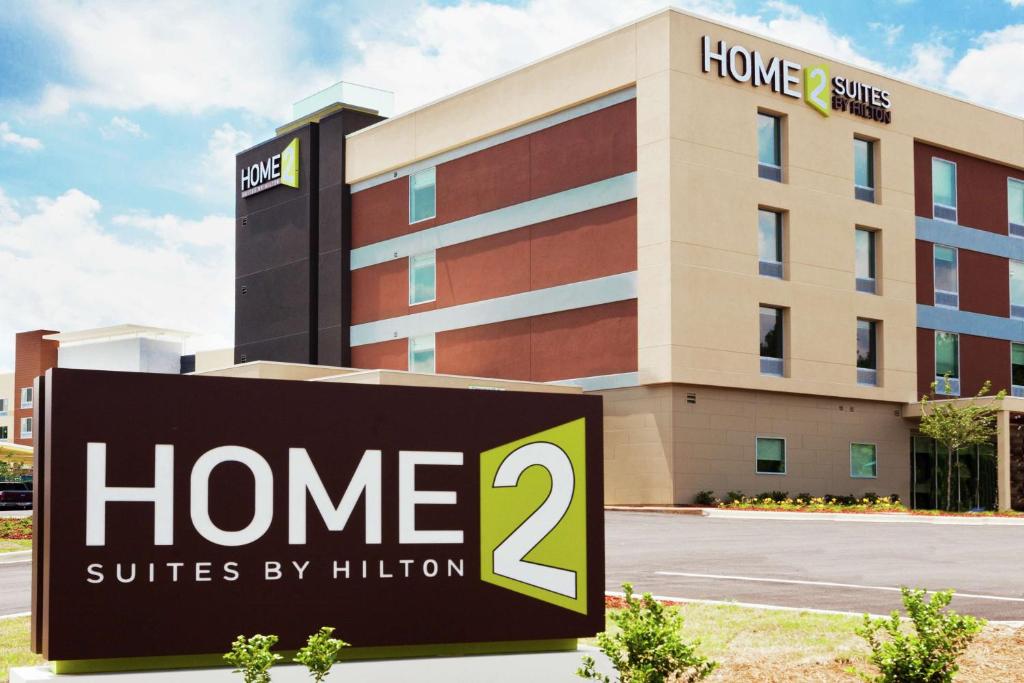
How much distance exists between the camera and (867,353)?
140 ft

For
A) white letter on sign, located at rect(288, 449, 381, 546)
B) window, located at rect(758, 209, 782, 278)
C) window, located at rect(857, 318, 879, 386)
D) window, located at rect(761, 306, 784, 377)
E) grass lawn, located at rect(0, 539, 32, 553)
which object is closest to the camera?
white letter on sign, located at rect(288, 449, 381, 546)

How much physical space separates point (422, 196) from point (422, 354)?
20.0ft

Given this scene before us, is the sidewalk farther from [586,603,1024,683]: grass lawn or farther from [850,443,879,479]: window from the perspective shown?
[586,603,1024,683]: grass lawn

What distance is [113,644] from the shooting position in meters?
7.25

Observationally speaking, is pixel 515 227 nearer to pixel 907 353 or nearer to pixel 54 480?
pixel 907 353

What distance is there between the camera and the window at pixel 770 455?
39594 millimetres

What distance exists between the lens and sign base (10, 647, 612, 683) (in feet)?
23.8

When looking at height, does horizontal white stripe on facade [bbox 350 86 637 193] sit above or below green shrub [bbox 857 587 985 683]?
above

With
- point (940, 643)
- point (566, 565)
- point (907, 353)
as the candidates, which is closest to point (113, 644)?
point (566, 565)

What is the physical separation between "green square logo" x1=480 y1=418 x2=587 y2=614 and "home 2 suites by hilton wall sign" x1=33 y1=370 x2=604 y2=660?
0.4 inches

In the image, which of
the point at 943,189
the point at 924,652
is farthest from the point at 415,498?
the point at 943,189

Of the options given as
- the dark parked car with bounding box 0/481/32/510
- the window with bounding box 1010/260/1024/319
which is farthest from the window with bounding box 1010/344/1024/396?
the dark parked car with bounding box 0/481/32/510

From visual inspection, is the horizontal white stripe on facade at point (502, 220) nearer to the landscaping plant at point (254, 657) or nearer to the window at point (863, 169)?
→ the window at point (863, 169)

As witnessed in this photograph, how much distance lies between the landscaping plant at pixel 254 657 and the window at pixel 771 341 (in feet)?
111
